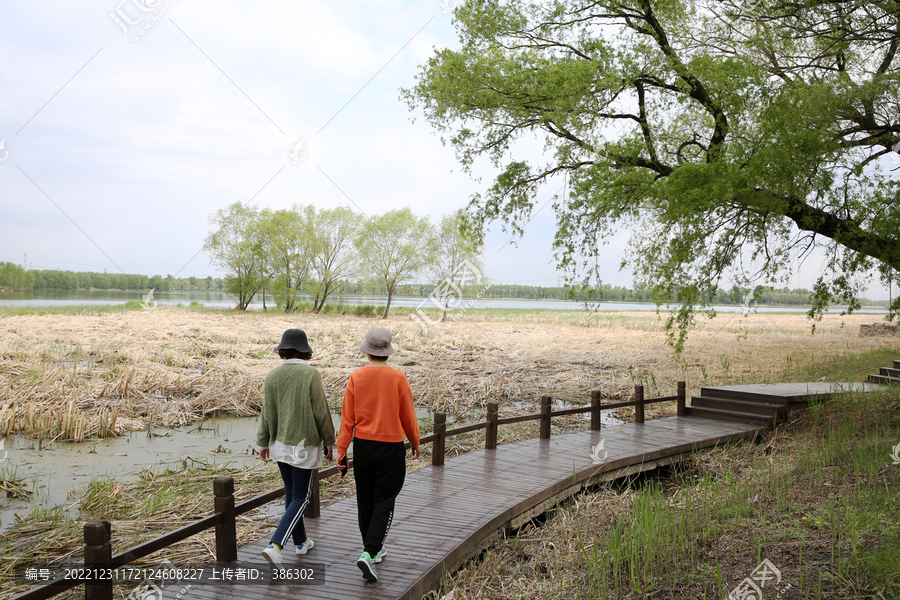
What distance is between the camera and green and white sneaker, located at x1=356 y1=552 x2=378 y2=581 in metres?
4.31

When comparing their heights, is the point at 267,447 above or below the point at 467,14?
below

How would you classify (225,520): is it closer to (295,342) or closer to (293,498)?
(293,498)

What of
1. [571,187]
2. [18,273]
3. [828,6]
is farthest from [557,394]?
[18,273]

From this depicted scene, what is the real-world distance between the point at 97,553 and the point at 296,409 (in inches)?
62.1

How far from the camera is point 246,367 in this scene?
17.4 m

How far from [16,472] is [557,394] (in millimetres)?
12448

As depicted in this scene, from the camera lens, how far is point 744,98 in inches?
516

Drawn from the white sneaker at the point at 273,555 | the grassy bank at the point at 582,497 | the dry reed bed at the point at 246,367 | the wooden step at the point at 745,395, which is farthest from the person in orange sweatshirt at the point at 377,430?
the wooden step at the point at 745,395

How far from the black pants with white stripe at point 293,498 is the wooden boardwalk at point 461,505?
1.19 feet

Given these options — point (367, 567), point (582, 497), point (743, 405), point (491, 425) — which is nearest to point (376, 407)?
point (367, 567)

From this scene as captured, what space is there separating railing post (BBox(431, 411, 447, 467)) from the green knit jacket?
119 inches

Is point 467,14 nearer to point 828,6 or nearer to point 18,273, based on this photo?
point 828,6

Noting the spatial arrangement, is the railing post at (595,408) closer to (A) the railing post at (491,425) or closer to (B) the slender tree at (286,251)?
(A) the railing post at (491,425)

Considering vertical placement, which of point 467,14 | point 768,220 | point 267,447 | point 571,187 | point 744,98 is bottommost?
point 267,447
